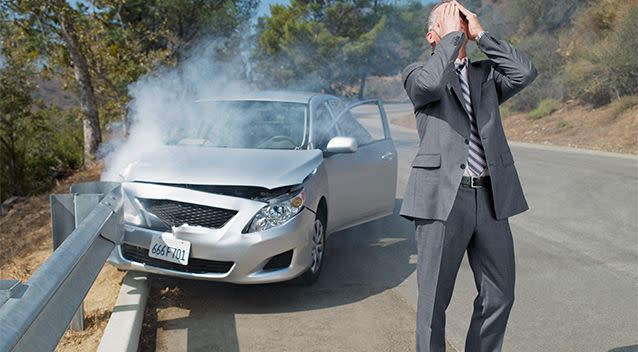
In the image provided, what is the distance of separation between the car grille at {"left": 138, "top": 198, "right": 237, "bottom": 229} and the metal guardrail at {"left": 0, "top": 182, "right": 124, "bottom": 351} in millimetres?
398

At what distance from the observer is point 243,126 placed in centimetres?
625

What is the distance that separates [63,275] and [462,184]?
1.82 metres

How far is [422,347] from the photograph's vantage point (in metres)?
3.21

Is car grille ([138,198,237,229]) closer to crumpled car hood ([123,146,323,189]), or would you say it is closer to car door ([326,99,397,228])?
crumpled car hood ([123,146,323,189])

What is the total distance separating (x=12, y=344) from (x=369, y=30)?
31.5 m

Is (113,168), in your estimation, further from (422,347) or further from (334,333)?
(422,347)

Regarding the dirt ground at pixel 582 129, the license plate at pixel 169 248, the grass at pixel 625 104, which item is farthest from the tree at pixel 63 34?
the grass at pixel 625 104

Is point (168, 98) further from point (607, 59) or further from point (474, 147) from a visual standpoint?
point (607, 59)

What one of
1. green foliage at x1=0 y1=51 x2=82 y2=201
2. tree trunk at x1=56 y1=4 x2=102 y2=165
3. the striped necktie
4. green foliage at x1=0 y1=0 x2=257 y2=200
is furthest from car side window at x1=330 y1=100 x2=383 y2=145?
green foliage at x1=0 y1=51 x2=82 y2=201

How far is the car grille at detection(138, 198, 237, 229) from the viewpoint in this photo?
4.81m

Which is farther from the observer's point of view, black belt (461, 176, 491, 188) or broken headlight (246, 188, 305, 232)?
broken headlight (246, 188, 305, 232)

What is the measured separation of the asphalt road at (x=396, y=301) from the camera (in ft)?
14.3

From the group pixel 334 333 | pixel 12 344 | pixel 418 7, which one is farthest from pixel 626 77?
pixel 12 344

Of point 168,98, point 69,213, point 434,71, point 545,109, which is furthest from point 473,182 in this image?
point 545,109
